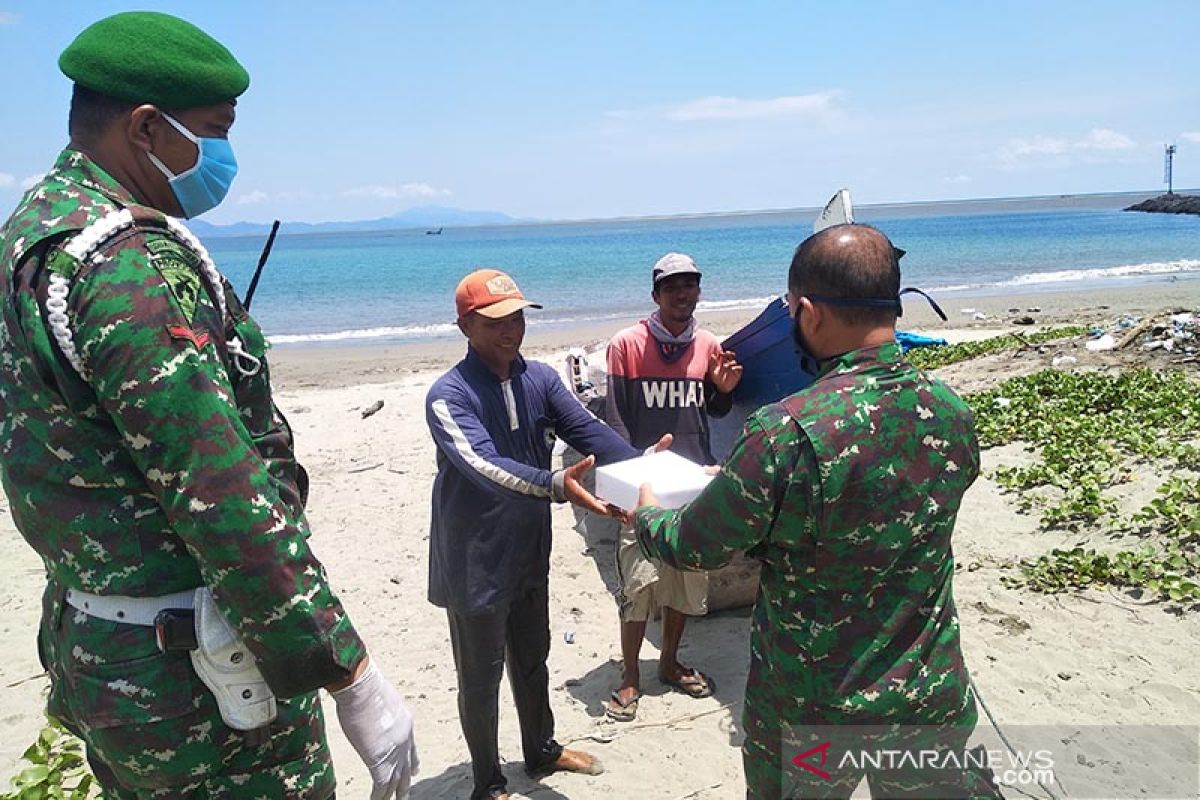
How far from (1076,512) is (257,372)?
5570 mm

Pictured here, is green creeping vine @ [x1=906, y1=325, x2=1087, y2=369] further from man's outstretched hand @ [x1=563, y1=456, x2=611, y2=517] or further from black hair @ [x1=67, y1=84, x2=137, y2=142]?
black hair @ [x1=67, y1=84, x2=137, y2=142]

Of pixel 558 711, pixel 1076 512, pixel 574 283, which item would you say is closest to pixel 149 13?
pixel 558 711

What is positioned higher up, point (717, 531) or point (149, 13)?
point (149, 13)

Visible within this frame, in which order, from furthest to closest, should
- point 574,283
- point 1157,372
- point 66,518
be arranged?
point 574,283 < point 1157,372 < point 66,518

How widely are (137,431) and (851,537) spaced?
157cm

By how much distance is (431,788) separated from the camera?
404 centimetres

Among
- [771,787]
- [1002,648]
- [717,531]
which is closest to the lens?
[717,531]

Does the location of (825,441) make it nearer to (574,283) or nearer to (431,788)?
(431,788)

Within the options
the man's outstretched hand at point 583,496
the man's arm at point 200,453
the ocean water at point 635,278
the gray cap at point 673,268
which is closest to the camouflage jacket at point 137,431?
the man's arm at point 200,453

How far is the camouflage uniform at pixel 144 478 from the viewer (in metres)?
1.57

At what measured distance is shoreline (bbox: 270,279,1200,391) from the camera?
56.5 ft

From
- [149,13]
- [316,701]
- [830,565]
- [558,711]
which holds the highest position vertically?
[149,13]

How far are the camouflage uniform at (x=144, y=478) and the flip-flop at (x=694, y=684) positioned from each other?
3.04 metres

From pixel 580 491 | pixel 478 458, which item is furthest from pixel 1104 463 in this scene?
pixel 478 458
